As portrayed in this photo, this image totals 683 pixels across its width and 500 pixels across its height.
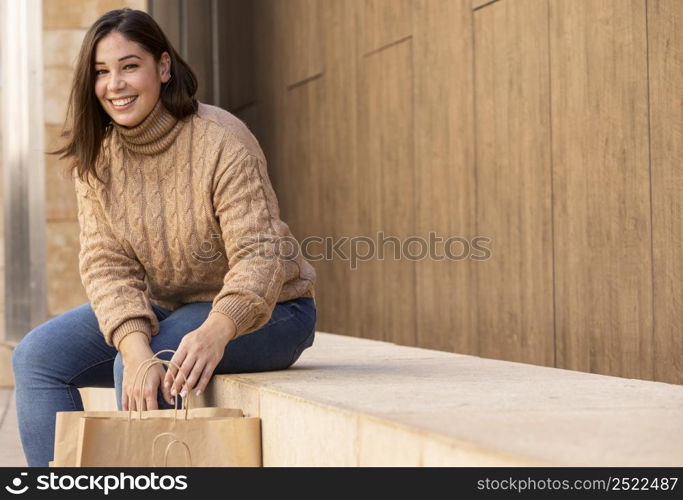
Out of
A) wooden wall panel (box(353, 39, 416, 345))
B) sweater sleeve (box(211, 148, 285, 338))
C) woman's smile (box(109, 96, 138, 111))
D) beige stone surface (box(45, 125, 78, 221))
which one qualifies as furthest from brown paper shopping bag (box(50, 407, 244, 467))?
beige stone surface (box(45, 125, 78, 221))

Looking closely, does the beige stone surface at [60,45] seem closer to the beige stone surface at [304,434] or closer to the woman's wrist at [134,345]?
the woman's wrist at [134,345]

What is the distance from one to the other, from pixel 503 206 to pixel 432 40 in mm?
952

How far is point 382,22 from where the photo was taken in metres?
5.30

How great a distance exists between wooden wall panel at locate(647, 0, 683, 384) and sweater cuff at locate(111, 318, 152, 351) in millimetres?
1444

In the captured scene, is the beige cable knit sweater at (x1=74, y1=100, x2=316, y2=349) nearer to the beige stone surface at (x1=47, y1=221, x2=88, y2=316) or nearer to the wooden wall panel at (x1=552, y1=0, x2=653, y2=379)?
the wooden wall panel at (x1=552, y1=0, x2=653, y2=379)

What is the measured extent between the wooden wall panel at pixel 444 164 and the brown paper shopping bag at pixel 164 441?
7.15 feet

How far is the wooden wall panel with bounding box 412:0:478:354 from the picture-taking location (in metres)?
4.50

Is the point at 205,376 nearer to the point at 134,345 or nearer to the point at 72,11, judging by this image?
the point at 134,345

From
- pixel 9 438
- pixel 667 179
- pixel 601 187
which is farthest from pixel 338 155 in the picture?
pixel 667 179

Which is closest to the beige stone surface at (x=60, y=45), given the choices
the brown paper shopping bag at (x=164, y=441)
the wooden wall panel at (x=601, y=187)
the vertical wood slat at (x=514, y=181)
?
the vertical wood slat at (x=514, y=181)

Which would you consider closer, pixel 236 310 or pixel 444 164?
pixel 236 310

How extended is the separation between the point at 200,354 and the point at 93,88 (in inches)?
30.7

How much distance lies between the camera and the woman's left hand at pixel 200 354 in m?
2.50
